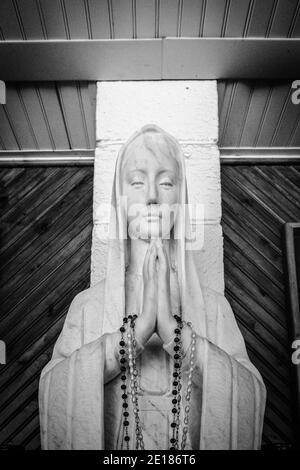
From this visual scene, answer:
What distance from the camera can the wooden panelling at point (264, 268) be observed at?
2490mm

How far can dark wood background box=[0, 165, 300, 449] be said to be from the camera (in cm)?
249

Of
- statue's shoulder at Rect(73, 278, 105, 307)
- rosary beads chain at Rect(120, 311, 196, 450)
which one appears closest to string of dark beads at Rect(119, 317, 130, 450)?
rosary beads chain at Rect(120, 311, 196, 450)

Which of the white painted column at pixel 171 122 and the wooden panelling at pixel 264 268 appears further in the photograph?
the wooden panelling at pixel 264 268

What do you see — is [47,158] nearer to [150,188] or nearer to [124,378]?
[150,188]

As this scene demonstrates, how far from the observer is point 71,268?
110 inches

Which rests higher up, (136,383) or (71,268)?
(71,268)

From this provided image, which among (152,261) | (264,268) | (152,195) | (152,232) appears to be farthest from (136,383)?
(264,268)

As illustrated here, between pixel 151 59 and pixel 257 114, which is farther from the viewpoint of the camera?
pixel 257 114

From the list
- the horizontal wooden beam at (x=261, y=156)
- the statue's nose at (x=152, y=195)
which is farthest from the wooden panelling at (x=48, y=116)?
the statue's nose at (x=152, y=195)

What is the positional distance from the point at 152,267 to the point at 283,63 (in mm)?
1460

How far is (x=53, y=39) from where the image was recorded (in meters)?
2.20

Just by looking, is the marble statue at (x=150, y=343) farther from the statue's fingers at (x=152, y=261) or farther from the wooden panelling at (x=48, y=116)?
the wooden panelling at (x=48, y=116)

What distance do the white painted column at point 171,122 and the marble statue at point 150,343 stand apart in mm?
536

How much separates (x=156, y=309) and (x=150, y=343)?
22 centimetres
